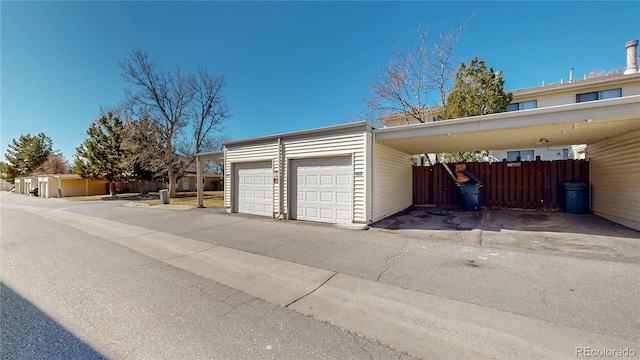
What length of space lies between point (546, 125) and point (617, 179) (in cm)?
373

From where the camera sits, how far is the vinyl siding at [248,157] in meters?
9.45

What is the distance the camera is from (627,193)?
6586 millimetres

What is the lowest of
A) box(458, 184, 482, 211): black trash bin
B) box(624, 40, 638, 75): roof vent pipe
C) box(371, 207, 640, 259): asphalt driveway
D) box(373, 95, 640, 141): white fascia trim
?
box(371, 207, 640, 259): asphalt driveway

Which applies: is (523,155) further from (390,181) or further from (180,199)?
(180,199)

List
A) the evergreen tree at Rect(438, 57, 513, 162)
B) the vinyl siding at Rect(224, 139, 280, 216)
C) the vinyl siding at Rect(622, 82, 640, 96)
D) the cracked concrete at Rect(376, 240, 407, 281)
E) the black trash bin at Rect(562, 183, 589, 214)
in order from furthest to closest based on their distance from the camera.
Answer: the vinyl siding at Rect(622, 82, 640, 96) < the evergreen tree at Rect(438, 57, 513, 162) < the vinyl siding at Rect(224, 139, 280, 216) < the black trash bin at Rect(562, 183, 589, 214) < the cracked concrete at Rect(376, 240, 407, 281)

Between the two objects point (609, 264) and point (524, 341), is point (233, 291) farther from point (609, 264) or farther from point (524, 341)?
point (609, 264)

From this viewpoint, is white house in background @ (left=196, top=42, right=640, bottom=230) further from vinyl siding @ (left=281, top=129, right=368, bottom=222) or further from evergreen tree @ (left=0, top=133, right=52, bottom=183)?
evergreen tree @ (left=0, top=133, right=52, bottom=183)

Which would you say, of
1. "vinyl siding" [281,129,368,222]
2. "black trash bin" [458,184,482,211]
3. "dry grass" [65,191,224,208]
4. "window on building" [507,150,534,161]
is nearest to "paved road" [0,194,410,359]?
"vinyl siding" [281,129,368,222]

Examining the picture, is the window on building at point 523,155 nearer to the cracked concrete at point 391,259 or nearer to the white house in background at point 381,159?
the white house in background at point 381,159

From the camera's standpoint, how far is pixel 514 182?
10.6 meters

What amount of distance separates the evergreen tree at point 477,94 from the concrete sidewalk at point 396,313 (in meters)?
11.1

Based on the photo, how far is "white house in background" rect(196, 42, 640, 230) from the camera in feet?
19.6

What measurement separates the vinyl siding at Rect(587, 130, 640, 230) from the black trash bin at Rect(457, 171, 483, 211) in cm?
351

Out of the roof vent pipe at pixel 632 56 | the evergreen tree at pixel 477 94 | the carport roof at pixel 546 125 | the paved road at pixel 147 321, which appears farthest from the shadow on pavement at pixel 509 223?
the roof vent pipe at pixel 632 56
